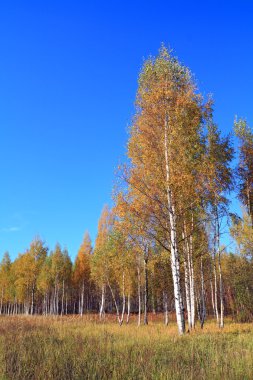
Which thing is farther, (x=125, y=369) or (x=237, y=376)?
(x=125, y=369)

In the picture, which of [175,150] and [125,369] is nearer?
[125,369]

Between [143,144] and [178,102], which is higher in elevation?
[178,102]

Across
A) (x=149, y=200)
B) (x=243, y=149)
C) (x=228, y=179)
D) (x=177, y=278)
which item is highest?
(x=243, y=149)

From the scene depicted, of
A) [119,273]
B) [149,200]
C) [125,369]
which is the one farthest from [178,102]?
[119,273]

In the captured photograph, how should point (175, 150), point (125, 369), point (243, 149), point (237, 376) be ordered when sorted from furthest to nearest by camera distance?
point (243, 149) → point (175, 150) → point (125, 369) → point (237, 376)

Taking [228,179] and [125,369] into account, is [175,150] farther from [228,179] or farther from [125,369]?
[125,369]

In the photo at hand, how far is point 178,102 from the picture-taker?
1452 centimetres

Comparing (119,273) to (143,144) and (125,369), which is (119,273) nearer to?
(143,144)

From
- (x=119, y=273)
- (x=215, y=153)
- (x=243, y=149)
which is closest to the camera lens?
(x=215, y=153)

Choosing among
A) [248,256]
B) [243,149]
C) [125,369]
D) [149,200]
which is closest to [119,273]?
[248,256]

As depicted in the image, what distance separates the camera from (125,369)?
18.4 ft

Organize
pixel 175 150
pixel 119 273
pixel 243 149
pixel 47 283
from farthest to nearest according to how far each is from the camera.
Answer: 1. pixel 47 283
2. pixel 119 273
3. pixel 243 149
4. pixel 175 150

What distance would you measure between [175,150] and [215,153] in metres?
5.24

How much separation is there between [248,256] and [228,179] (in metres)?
11.6
